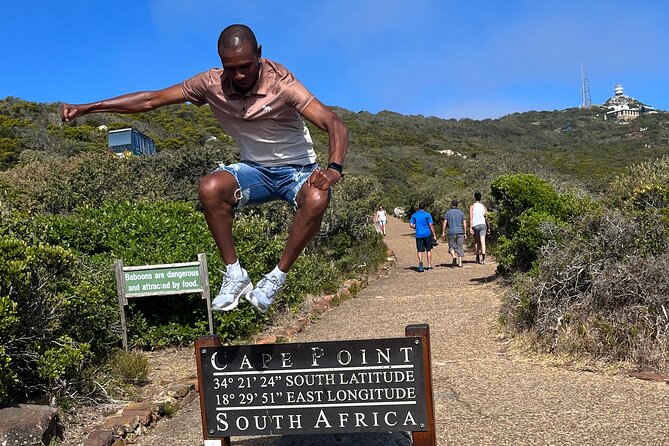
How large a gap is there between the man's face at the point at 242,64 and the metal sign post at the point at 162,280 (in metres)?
4.68

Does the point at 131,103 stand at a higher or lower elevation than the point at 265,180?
higher

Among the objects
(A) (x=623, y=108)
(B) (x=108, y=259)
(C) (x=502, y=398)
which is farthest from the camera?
(A) (x=623, y=108)

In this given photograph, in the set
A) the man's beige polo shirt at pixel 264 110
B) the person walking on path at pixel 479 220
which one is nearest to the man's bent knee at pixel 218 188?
the man's beige polo shirt at pixel 264 110

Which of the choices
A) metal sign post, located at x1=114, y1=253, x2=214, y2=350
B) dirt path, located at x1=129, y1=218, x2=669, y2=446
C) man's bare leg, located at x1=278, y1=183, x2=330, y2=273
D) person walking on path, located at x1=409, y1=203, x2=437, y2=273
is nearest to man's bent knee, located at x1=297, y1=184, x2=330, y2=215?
man's bare leg, located at x1=278, y1=183, x2=330, y2=273

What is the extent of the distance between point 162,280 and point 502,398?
3.93 m

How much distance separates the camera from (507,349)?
7617mm

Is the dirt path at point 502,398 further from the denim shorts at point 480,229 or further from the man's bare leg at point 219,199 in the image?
the denim shorts at point 480,229

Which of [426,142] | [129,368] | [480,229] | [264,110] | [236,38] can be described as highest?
[426,142]

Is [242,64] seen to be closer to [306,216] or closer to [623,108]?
[306,216]

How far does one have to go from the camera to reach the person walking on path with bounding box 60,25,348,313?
310 cm

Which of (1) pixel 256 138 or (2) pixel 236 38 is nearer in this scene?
(2) pixel 236 38

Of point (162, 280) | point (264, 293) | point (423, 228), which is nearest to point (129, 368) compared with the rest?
point (162, 280)

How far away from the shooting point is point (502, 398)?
6.05m

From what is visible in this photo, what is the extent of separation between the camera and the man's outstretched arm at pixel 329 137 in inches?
118
